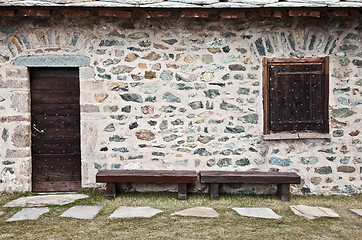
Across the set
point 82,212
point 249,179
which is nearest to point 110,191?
point 82,212

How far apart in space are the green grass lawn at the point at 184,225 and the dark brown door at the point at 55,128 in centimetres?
68

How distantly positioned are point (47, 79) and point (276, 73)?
3516mm

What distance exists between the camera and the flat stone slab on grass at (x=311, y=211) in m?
4.21

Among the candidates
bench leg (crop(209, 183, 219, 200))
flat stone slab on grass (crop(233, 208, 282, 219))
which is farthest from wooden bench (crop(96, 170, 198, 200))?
flat stone slab on grass (crop(233, 208, 282, 219))

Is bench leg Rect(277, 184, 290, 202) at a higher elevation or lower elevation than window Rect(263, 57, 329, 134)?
lower

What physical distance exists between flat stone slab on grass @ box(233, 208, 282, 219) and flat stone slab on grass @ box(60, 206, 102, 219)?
181 cm

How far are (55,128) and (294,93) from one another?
371 cm

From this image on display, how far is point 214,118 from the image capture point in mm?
5086

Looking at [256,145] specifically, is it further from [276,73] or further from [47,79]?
[47,79]

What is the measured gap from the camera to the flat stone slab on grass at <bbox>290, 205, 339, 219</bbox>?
166 inches

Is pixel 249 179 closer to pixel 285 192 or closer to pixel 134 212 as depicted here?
pixel 285 192

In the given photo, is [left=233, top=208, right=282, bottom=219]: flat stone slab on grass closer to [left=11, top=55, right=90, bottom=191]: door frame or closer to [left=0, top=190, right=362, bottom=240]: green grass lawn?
[left=0, top=190, right=362, bottom=240]: green grass lawn

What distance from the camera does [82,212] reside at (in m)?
4.19

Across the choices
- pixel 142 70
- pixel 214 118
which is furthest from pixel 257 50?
pixel 142 70
